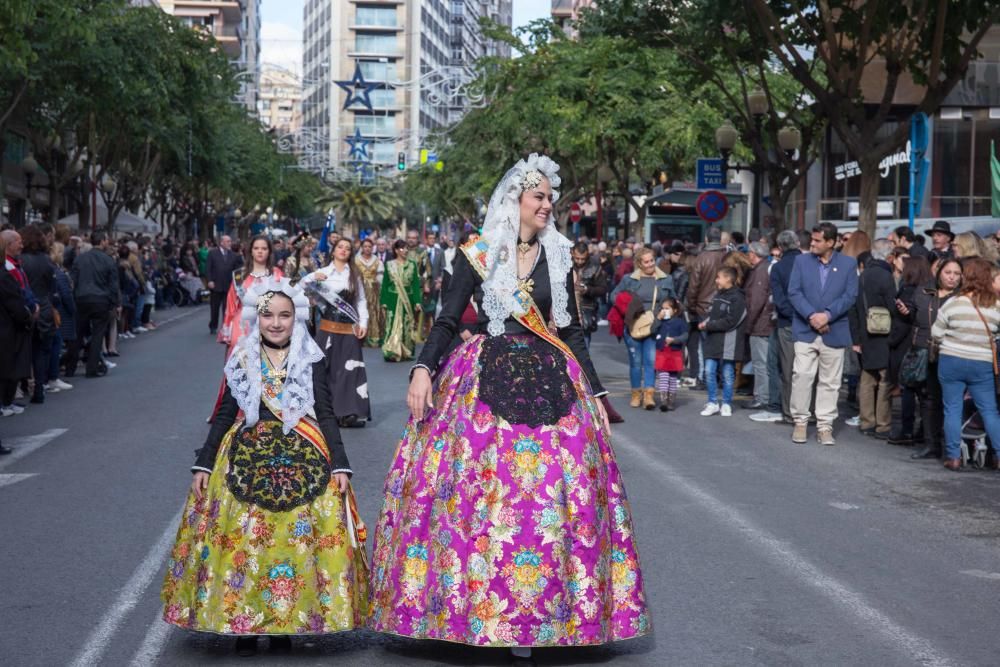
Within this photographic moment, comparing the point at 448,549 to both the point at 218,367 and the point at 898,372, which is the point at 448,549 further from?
the point at 218,367

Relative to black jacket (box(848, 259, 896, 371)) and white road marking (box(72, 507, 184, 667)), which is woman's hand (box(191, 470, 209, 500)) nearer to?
white road marking (box(72, 507, 184, 667))

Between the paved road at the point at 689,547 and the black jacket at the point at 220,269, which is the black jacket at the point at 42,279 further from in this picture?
the black jacket at the point at 220,269

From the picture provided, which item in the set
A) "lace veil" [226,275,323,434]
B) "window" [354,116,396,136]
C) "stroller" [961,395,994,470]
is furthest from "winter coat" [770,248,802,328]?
"window" [354,116,396,136]

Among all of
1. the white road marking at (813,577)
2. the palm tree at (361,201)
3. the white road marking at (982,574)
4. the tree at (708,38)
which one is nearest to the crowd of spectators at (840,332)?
the white road marking at (813,577)

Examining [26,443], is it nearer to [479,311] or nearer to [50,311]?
[50,311]

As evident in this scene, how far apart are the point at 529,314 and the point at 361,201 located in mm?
137986

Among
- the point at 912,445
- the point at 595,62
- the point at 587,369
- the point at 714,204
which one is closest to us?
the point at 587,369

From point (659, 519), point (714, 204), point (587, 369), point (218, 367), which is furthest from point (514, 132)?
point (587, 369)

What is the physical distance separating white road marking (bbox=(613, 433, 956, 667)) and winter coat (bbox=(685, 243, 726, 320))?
556 cm

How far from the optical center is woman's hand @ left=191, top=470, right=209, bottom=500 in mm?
5859

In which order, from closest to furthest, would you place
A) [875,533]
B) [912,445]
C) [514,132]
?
[875,533] < [912,445] < [514,132]

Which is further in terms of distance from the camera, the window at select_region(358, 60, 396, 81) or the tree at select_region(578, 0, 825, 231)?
the window at select_region(358, 60, 396, 81)

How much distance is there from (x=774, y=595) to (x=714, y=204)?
62.0 ft

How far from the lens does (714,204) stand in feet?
84.0
